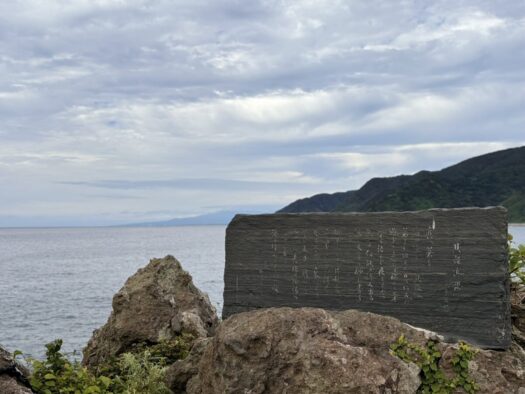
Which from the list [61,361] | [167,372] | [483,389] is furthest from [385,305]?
[61,361]

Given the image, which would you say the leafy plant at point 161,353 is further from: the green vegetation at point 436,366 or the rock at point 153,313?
the green vegetation at point 436,366

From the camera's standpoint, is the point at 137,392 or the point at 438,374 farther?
the point at 137,392

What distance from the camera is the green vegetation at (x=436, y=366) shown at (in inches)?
341

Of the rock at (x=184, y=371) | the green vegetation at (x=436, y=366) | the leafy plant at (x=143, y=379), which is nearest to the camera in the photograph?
the green vegetation at (x=436, y=366)

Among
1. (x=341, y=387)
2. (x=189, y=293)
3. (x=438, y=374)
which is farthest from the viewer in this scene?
(x=189, y=293)

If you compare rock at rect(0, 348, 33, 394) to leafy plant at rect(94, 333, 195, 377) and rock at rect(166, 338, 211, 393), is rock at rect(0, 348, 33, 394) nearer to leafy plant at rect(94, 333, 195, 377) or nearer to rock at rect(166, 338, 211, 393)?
rock at rect(166, 338, 211, 393)

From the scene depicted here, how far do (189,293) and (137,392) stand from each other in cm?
423

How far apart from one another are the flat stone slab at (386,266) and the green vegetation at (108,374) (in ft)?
5.59

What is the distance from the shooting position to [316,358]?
7848 mm

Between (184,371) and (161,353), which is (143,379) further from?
(161,353)

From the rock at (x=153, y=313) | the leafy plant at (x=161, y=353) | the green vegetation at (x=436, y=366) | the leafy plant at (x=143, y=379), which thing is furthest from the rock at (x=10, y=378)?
the green vegetation at (x=436, y=366)

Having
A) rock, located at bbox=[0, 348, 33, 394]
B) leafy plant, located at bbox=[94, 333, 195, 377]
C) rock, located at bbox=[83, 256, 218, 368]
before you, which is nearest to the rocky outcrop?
rock, located at bbox=[0, 348, 33, 394]

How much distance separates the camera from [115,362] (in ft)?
41.8

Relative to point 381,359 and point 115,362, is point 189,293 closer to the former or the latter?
point 115,362
